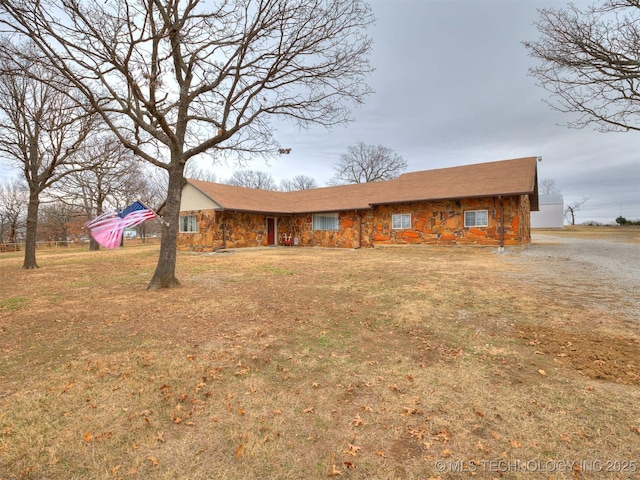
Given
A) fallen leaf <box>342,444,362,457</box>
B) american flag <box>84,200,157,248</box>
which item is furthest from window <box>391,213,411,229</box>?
fallen leaf <box>342,444,362,457</box>

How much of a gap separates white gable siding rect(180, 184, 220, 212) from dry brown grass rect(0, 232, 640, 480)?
44.6ft

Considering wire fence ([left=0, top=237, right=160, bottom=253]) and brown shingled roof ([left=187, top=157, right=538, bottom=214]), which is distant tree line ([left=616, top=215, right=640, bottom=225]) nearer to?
brown shingled roof ([left=187, top=157, right=538, bottom=214])

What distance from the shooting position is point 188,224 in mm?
20969

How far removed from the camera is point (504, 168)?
60.3ft

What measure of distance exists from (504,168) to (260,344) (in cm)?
1901

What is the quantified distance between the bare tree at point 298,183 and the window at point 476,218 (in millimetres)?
48793

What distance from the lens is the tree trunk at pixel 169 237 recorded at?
8.05 meters

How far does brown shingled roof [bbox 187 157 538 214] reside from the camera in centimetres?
1667

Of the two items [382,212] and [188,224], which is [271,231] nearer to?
[188,224]

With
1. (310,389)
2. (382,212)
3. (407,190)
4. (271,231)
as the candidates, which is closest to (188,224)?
(271,231)

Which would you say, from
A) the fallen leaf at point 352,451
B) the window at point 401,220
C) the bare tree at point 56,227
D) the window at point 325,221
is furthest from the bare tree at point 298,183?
the fallen leaf at point 352,451

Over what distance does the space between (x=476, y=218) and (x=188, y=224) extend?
17648 millimetres

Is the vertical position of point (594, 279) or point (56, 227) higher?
point (56, 227)

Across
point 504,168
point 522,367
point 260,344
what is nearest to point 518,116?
point 504,168
